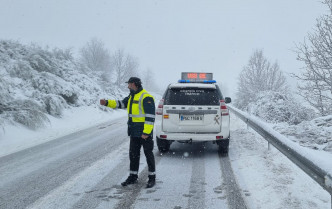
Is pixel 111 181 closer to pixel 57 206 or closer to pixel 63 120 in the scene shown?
pixel 57 206

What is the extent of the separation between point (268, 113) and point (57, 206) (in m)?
13.9

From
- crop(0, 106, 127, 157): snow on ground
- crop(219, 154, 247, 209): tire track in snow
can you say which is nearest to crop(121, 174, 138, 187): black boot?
crop(219, 154, 247, 209): tire track in snow

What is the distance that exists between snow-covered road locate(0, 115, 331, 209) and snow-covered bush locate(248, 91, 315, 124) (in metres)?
7.94

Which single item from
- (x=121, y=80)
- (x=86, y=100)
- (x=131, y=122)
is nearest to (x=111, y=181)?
(x=131, y=122)

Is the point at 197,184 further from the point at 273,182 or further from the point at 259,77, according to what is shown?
the point at 259,77

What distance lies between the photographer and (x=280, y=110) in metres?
15.6

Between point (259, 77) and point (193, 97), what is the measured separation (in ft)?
105

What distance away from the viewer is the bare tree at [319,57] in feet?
40.8

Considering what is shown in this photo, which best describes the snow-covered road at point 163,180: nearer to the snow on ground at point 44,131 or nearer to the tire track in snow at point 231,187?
the tire track in snow at point 231,187

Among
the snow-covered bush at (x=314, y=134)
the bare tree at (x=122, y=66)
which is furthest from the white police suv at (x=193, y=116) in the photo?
the bare tree at (x=122, y=66)

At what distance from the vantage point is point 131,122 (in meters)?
5.28

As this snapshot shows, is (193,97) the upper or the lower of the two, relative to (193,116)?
upper

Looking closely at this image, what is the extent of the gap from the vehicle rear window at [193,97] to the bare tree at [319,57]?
6.92 metres

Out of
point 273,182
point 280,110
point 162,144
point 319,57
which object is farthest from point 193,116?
point 280,110
